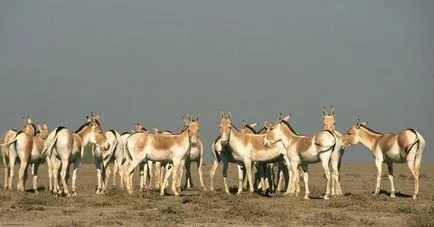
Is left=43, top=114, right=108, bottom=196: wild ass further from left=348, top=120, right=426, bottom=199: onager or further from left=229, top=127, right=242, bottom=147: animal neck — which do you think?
left=348, top=120, right=426, bottom=199: onager

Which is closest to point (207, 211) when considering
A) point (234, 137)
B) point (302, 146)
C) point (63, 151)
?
point (302, 146)

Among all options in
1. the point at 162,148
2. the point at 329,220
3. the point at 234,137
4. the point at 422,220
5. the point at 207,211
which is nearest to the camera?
the point at 422,220

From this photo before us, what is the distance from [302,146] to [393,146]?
12.3ft

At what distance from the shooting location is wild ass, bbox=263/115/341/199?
2592 centimetres

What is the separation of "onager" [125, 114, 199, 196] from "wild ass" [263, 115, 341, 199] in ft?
9.96

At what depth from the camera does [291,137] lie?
27812 mm

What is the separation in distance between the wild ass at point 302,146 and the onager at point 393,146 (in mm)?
2360

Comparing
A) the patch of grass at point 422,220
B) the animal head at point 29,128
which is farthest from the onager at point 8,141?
the patch of grass at point 422,220

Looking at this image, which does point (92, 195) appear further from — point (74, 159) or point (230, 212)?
point (230, 212)

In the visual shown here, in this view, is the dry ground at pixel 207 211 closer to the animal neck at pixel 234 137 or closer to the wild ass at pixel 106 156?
the wild ass at pixel 106 156

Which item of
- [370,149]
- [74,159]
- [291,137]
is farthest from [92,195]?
[370,149]

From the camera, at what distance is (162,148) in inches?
1088

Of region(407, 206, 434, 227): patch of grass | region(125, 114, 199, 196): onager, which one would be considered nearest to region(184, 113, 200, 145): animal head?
region(125, 114, 199, 196): onager

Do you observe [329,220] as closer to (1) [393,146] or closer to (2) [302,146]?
(2) [302,146]
